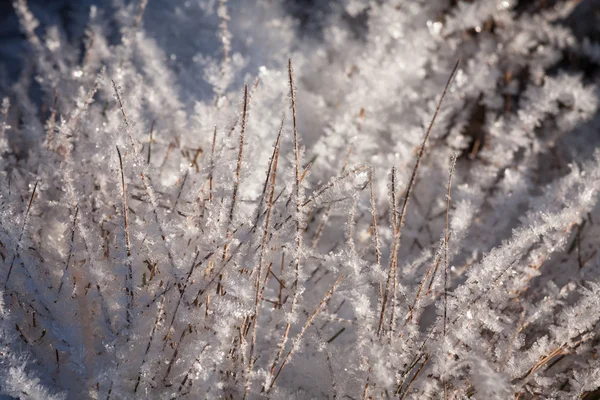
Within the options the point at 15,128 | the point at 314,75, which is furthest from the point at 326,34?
the point at 15,128

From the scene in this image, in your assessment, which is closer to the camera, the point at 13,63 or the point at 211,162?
the point at 211,162

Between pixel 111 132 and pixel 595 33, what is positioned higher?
pixel 595 33

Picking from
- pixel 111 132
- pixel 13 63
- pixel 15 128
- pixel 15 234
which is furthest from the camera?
pixel 13 63

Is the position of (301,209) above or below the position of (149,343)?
above

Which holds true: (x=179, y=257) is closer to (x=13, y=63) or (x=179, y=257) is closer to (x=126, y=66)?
(x=126, y=66)

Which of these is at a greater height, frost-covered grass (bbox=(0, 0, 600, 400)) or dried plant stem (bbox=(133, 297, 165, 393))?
frost-covered grass (bbox=(0, 0, 600, 400))

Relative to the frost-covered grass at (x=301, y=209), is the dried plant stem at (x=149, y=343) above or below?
below

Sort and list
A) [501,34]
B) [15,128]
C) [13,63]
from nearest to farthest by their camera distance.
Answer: [15,128], [13,63], [501,34]

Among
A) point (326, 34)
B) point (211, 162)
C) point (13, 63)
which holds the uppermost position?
point (326, 34)
